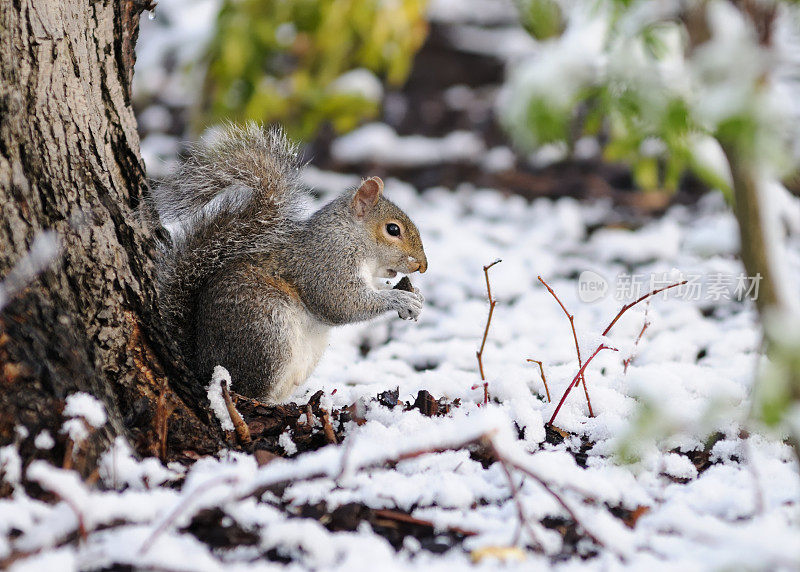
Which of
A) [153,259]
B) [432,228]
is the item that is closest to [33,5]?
[153,259]

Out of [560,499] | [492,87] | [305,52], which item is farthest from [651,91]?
[492,87]

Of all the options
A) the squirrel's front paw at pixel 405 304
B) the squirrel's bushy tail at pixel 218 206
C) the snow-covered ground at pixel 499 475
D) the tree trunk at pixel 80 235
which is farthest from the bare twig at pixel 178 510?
the squirrel's front paw at pixel 405 304

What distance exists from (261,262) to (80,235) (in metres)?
0.54

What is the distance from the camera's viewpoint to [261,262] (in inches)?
75.0

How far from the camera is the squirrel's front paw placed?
2049mm

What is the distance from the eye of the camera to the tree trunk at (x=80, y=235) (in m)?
1.25

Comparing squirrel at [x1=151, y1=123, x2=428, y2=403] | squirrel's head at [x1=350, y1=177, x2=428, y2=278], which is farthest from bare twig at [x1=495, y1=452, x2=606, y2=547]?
squirrel's head at [x1=350, y1=177, x2=428, y2=278]

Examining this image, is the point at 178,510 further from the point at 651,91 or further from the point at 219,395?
the point at 651,91

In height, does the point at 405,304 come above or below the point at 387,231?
below

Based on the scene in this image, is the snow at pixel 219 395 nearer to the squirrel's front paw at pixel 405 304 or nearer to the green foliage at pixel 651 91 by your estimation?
the squirrel's front paw at pixel 405 304

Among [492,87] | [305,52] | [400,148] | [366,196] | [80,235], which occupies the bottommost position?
[80,235]

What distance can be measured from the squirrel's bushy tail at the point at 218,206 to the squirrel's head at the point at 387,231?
0.20 metres

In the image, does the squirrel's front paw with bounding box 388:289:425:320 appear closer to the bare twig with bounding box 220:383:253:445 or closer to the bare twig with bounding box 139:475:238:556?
the bare twig with bounding box 220:383:253:445

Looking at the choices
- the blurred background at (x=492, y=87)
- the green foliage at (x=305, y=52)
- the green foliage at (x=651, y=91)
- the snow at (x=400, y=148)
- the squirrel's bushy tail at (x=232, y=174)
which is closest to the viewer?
the green foliage at (x=651, y=91)
